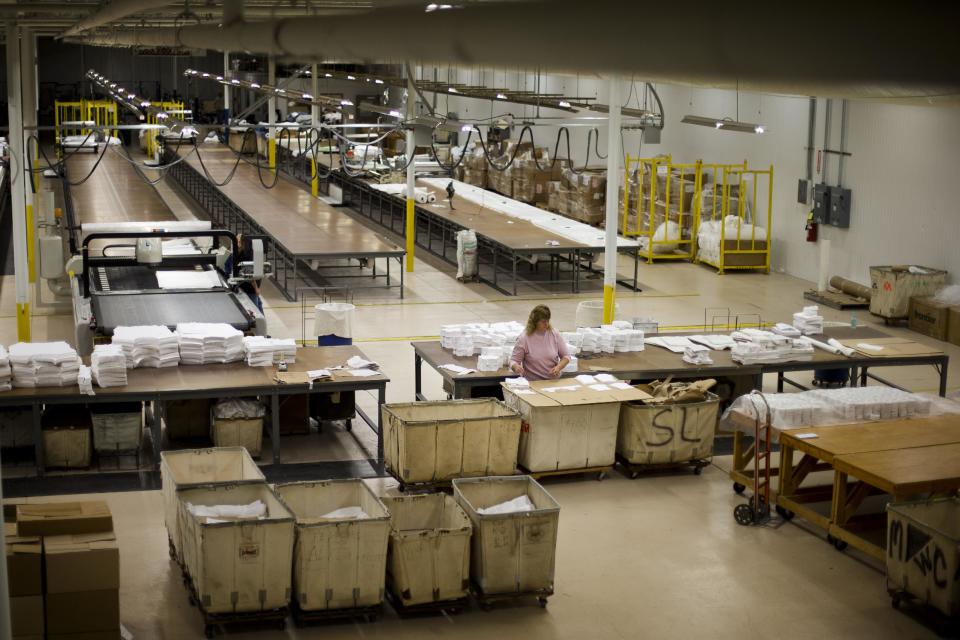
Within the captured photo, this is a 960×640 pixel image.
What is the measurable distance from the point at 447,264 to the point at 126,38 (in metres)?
6.93

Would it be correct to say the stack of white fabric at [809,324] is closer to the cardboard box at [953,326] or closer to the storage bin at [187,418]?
the cardboard box at [953,326]

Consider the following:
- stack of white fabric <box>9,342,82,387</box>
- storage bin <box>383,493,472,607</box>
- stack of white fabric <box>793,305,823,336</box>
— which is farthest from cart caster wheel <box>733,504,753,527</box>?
stack of white fabric <box>9,342,82,387</box>

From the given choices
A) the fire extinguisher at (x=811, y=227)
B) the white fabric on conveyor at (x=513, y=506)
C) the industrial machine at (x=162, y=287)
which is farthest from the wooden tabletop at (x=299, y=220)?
the white fabric on conveyor at (x=513, y=506)

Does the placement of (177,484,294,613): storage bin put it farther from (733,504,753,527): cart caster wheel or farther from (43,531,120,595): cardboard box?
(733,504,753,527): cart caster wheel

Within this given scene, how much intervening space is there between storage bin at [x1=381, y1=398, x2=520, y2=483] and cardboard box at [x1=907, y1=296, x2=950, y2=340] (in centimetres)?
867

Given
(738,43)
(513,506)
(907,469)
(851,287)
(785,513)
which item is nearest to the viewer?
(738,43)

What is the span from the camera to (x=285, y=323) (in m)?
16.0

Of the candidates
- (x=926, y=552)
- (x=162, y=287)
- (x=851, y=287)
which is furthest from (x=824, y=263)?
(x=926, y=552)

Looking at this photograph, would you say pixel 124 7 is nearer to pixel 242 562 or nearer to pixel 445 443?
pixel 445 443

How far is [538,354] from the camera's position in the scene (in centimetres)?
1051

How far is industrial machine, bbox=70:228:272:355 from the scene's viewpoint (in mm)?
12094

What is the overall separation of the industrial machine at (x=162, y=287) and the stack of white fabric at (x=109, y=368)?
170 cm

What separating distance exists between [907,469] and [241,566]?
176 inches

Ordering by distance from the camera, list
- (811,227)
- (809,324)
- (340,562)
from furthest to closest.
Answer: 1. (811,227)
2. (809,324)
3. (340,562)
